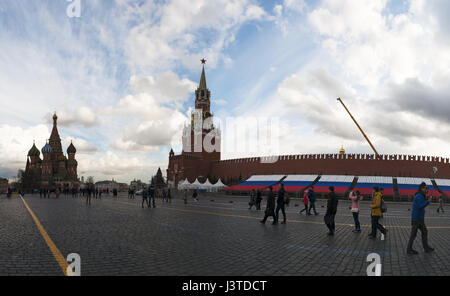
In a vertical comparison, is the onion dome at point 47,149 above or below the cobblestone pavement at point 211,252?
above

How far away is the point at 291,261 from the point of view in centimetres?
502

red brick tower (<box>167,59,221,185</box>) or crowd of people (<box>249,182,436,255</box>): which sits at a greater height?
red brick tower (<box>167,59,221,185</box>)

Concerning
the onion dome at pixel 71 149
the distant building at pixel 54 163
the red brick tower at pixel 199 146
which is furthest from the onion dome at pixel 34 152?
the red brick tower at pixel 199 146

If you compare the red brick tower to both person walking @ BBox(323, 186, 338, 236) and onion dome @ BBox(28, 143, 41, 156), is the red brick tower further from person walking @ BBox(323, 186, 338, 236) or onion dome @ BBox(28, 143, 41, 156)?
person walking @ BBox(323, 186, 338, 236)

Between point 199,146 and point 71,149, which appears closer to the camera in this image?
point 199,146

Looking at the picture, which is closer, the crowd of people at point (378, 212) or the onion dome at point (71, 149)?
the crowd of people at point (378, 212)

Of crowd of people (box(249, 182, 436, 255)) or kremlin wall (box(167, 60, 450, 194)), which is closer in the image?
crowd of people (box(249, 182, 436, 255))

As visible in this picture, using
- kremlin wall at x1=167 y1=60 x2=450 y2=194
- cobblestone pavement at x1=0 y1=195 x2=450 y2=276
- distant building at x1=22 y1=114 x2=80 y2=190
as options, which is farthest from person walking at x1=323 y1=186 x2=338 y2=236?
distant building at x1=22 y1=114 x2=80 y2=190

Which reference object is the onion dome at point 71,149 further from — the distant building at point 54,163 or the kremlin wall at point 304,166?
the kremlin wall at point 304,166

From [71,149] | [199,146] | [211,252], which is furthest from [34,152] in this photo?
[211,252]

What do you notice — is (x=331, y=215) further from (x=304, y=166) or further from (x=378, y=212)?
(x=304, y=166)

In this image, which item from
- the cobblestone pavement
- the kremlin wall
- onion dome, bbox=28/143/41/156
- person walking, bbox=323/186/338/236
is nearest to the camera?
the cobblestone pavement

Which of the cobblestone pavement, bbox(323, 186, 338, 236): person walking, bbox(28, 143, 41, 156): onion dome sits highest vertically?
bbox(28, 143, 41, 156): onion dome
